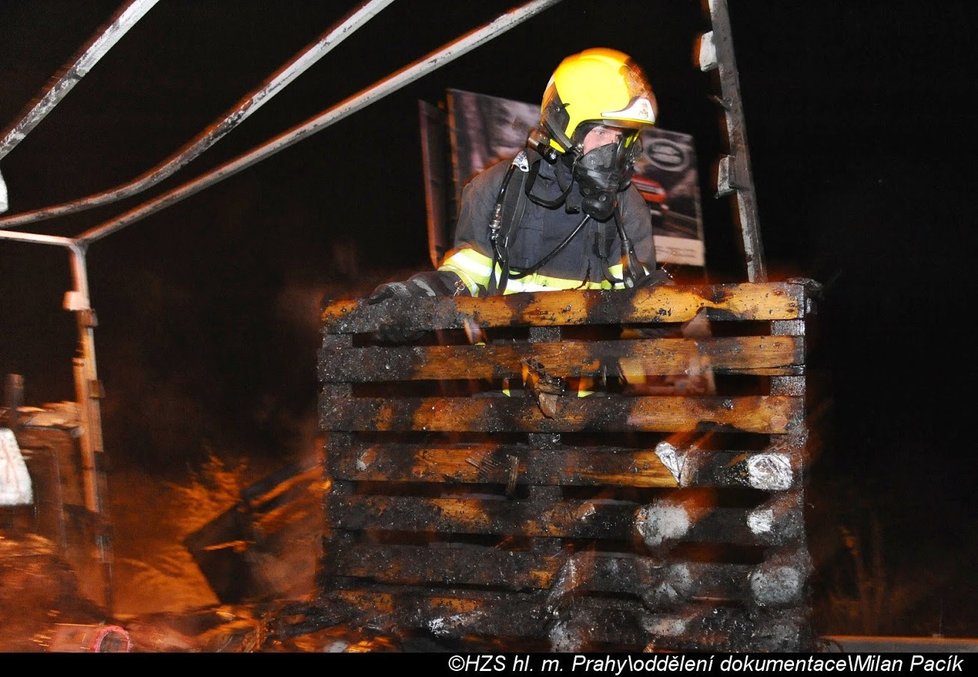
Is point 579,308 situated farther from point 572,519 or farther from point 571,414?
point 572,519

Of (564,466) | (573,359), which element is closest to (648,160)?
(573,359)

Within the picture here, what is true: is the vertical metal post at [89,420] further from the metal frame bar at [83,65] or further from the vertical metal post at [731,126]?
the vertical metal post at [731,126]

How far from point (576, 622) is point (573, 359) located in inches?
41.1

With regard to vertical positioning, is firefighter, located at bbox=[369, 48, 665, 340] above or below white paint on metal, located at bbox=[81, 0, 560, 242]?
below

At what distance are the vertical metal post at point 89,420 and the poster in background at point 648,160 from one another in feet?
9.10

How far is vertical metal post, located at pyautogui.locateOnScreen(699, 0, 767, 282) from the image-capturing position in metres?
3.99

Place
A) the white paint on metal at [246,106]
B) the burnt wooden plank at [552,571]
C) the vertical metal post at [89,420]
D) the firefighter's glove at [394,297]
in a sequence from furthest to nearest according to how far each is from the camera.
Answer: the vertical metal post at [89,420], the firefighter's glove at [394,297], the white paint on metal at [246,106], the burnt wooden plank at [552,571]

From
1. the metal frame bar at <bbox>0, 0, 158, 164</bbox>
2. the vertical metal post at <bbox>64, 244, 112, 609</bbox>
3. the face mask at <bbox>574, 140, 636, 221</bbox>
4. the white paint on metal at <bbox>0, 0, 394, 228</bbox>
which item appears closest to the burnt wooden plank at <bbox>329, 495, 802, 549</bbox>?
the vertical metal post at <bbox>64, 244, 112, 609</bbox>

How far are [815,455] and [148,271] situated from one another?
21.6 ft

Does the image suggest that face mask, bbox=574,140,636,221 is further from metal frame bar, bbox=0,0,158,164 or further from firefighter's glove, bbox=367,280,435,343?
metal frame bar, bbox=0,0,158,164

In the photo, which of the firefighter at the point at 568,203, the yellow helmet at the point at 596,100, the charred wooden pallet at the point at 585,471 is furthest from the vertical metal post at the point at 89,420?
the yellow helmet at the point at 596,100

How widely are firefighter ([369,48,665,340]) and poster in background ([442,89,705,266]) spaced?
6.24 feet

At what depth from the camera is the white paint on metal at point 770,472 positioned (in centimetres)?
298
